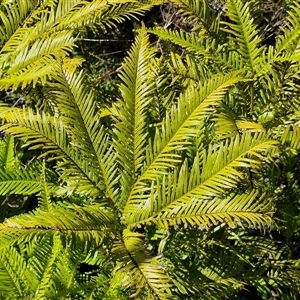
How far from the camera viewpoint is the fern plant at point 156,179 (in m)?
1.23

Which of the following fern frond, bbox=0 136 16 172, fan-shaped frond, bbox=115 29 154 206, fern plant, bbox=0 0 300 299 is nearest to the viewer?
fern plant, bbox=0 0 300 299

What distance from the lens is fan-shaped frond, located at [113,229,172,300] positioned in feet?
3.61

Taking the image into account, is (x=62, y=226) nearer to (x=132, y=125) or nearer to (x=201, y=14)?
(x=132, y=125)

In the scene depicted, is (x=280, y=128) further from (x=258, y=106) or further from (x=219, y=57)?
(x=219, y=57)

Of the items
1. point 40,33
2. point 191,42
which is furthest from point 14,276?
point 191,42

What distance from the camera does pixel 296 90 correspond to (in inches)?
69.4

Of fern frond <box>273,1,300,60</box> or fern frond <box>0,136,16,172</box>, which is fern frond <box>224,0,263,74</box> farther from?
fern frond <box>0,136,16,172</box>

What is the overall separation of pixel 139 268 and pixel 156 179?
278mm

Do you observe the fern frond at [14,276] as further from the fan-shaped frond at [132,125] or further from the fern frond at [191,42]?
the fern frond at [191,42]

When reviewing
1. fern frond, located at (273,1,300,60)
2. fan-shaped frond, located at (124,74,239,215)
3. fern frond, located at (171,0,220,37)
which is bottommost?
fan-shaped frond, located at (124,74,239,215)

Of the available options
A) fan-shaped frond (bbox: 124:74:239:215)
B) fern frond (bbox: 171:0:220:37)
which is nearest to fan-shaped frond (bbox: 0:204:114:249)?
fan-shaped frond (bbox: 124:74:239:215)

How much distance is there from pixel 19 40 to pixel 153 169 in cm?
69

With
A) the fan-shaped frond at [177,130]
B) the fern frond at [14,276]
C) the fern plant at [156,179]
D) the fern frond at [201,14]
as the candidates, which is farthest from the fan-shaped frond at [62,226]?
the fern frond at [201,14]

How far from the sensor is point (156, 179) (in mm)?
1338
